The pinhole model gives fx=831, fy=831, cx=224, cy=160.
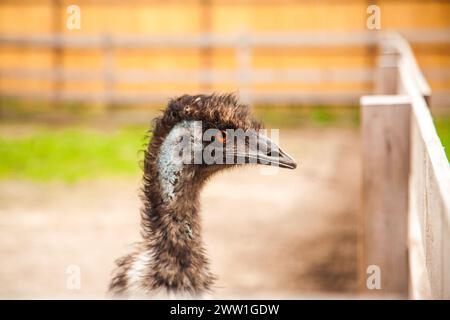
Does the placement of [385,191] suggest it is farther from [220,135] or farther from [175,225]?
→ [175,225]

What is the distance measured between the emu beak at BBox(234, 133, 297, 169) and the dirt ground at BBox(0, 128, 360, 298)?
4.94 feet

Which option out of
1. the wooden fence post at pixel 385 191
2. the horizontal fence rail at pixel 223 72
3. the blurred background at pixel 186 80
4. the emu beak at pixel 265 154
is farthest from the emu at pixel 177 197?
the horizontal fence rail at pixel 223 72

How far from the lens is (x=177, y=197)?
2920 millimetres

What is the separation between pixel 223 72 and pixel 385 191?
1014 cm

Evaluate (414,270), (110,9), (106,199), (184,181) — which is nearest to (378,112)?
(414,270)

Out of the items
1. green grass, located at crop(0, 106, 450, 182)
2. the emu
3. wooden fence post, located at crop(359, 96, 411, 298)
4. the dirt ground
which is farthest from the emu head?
green grass, located at crop(0, 106, 450, 182)

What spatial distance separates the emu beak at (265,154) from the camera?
2919mm

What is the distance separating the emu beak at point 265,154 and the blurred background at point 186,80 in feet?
16.8

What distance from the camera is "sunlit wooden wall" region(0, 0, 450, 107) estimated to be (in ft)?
45.4

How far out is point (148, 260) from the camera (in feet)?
9.41

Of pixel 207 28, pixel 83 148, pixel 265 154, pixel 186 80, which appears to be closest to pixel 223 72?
pixel 186 80

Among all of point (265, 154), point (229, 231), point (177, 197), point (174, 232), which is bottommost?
point (229, 231)

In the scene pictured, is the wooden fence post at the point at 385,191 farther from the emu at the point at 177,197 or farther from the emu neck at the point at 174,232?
the emu neck at the point at 174,232
